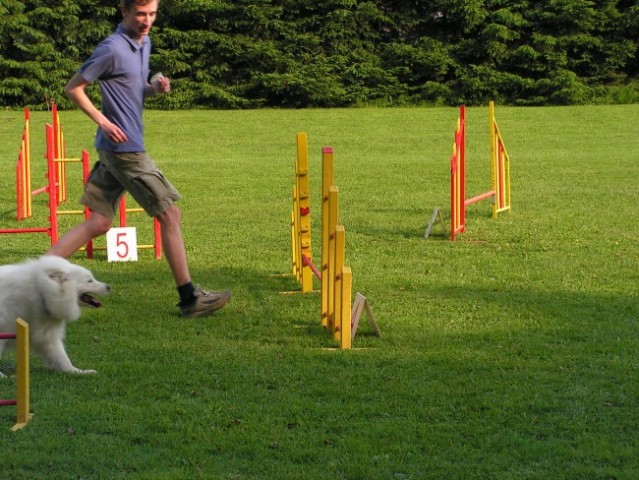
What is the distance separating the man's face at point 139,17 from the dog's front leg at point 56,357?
2.22 m

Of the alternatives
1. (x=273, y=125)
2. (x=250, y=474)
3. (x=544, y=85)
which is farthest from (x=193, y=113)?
(x=250, y=474)

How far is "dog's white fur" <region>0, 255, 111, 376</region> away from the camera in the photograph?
5.50 meters

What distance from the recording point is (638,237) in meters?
10.5

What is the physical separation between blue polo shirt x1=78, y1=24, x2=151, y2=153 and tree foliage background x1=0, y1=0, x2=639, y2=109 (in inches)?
906

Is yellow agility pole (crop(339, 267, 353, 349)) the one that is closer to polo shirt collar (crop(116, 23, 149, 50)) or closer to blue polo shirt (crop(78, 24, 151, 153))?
blue polo shirt (crop(78, 24, 151, 153))

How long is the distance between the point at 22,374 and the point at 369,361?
195 centimetres

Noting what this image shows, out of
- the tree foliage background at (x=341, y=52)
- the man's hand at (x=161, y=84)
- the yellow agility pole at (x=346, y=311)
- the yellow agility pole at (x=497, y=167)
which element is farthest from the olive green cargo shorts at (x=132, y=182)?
the tree foliage background at (x=341, y=52)

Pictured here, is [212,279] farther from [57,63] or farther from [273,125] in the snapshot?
[57,63]

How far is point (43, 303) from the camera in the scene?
18.1ft

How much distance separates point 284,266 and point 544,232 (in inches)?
124

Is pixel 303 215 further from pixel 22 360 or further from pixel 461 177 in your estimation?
pixel 461 177

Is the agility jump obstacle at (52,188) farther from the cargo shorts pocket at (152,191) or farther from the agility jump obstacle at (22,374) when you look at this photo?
the agility jump obstacle at (22,374)

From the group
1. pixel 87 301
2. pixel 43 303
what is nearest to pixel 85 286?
pixel 87 301

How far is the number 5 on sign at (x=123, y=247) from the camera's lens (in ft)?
29.9
